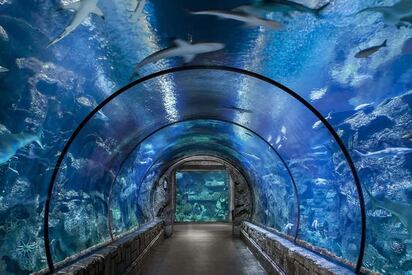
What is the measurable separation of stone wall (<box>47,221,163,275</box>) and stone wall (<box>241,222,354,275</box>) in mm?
3362

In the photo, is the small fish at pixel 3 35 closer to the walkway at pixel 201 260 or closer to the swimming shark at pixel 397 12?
the swimming shark at pixel 397 12

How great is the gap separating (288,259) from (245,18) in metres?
5.28

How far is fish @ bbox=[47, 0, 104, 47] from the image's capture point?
14.4 feet

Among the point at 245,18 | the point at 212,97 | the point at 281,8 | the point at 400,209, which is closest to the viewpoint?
the point at 281,8

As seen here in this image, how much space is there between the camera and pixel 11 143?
543 cm

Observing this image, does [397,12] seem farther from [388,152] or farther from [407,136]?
[388,152]

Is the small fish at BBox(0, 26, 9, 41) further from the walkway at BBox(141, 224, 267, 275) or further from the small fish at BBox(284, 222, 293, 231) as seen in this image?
the small fish at BBox(284, 222, 293, 231)

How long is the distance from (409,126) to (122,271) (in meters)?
6.33

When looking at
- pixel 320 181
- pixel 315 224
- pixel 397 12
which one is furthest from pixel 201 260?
pixel 397 12

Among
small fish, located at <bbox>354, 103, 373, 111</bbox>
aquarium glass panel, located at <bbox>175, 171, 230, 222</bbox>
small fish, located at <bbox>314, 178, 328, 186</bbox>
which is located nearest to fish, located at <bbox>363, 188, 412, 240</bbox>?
small fish, located at <bbox>354, 103, 373, 111</bbox>

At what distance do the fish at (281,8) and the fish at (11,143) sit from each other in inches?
127

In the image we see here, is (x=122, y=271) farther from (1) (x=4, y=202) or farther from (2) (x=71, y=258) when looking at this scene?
(1) (x=4, y=202)

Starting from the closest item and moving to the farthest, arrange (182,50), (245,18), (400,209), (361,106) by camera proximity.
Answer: (245,18) → (400,209) → (182,50) → (361,106)

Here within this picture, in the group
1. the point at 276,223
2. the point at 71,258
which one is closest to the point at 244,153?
the point at 276,223
